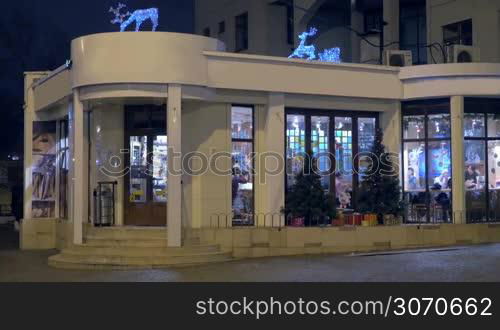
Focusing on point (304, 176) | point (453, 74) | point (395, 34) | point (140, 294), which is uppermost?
point (395, 34)

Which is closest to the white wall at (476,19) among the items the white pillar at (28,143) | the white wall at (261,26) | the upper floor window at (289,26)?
the upper floor window at (289,26)

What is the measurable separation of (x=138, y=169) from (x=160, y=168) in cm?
67

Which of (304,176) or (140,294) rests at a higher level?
(304,176)

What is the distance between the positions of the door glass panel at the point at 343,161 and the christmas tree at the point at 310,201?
64.7 inches

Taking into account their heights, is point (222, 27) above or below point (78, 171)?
above

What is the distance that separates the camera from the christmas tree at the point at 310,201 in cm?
1930

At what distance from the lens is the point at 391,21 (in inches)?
1151

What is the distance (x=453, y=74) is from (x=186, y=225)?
8314 mm

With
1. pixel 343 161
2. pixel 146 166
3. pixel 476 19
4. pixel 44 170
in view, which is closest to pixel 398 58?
pixel 343 161

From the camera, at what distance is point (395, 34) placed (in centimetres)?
2938

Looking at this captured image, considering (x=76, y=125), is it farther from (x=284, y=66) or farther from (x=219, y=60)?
(x=284, y=66)

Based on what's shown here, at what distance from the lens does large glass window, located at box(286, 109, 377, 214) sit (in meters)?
20.6

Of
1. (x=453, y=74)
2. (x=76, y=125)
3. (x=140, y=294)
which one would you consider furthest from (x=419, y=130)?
(x=140, y=294)

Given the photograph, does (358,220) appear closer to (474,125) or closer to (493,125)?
(474,125)
